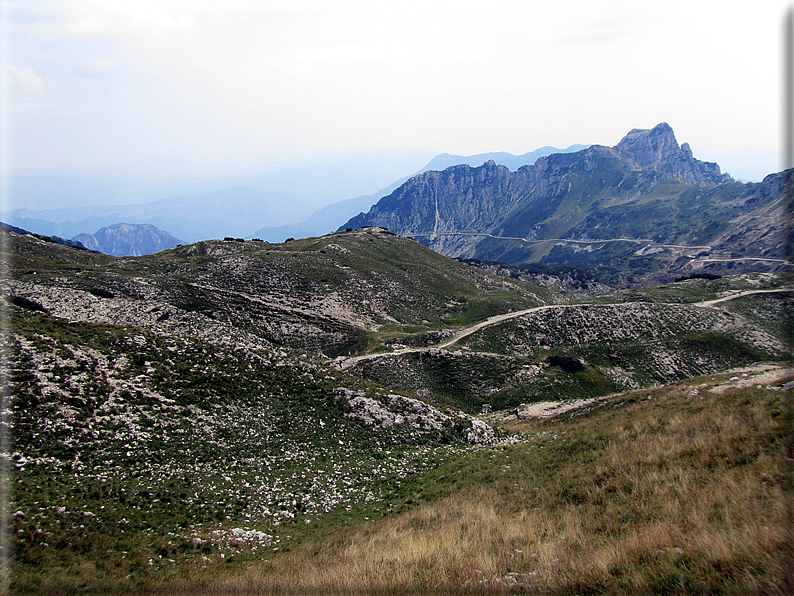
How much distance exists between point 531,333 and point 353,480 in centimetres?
5858

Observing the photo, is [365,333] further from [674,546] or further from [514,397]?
[674,546]

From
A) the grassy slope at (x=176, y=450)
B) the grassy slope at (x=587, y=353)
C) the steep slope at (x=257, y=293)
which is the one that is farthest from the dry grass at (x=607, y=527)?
the steep slope at (x=257, y=293)

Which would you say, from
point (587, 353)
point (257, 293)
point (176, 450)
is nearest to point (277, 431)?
point (176, 450)

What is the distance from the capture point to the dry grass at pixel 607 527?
24.0 feet

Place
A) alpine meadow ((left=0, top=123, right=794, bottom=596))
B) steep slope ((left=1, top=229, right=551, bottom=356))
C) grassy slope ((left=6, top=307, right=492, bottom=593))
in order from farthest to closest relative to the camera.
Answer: steep slope ((left=1, top=229, right=551, bottom=356))
grassy slope ((left=6, top=307, right=492, bottom=593))
alpine meadow ((left=0, top=123, right=794, bottom=596))

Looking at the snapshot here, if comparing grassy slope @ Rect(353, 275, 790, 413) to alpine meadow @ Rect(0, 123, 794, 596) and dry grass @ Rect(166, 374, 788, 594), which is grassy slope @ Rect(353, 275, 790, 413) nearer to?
alpine meadow @ Rect(0, 123, 794, 596)

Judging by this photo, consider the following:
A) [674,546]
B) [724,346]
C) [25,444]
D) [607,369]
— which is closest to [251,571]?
[674,546]

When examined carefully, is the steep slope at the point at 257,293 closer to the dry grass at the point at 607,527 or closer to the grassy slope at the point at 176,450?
the grassy slope at the point at 176,450

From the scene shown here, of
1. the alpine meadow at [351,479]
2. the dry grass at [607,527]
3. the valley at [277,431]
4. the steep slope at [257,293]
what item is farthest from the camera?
the steep slope at [257,293]

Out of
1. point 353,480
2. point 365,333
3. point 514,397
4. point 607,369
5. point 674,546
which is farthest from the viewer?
point 365,333

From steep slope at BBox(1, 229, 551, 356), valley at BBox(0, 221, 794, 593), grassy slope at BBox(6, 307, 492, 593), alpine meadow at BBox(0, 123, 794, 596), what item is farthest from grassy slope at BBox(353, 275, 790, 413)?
grassy slope at BBox(6, 307, 492, 593)

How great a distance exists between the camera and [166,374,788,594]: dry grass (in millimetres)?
7328

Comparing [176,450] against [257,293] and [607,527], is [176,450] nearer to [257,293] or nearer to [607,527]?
[607,527]

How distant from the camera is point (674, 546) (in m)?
8.12
